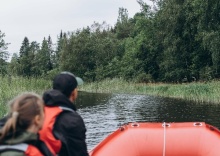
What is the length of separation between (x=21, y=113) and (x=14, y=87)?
36.7 feet

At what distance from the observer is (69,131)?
108 inches

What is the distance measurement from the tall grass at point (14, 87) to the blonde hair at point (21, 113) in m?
7.04

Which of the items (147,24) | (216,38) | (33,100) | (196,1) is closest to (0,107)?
(33,100)

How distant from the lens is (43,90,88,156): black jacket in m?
2.75

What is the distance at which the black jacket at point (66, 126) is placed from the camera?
2.75 metres

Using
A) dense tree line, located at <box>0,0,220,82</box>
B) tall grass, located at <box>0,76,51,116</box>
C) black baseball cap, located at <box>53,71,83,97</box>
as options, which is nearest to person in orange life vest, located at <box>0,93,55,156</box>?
black baseball cap, located at <box>53,71,83,97</box>

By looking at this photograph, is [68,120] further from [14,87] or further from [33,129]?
[14,87]

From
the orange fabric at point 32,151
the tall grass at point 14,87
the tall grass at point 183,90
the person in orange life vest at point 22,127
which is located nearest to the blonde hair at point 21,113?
the person in orange life vest at point 22,127

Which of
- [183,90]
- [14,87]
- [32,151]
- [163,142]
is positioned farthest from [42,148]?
[183,90]

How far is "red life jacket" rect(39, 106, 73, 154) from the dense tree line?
41.9ft

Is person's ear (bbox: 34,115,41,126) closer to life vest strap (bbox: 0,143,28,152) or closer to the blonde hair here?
the blonde hair

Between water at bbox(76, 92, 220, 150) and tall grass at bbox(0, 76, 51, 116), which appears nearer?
water at bbox(76, 92, 220, 150)

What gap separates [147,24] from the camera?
1448 inches

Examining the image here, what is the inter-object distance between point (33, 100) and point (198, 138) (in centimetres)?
282
